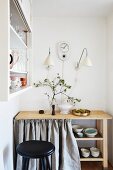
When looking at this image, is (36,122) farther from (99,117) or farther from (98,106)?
(98,106)

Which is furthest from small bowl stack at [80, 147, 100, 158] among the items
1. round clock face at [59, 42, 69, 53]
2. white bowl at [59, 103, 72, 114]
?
round clock face at [59, 42, 69, 53]

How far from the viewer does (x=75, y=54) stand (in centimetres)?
301

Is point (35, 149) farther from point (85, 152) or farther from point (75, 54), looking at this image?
point (75, 54)

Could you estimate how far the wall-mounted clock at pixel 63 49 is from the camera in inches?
118

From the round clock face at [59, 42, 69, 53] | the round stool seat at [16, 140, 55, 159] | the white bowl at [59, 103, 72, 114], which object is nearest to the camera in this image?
the round stool seat at [16, 140, 55, 159]

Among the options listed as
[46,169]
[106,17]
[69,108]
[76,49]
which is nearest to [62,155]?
[46,169]

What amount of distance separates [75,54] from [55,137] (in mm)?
1325

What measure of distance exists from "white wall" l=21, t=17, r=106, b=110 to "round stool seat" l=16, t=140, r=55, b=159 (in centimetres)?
101

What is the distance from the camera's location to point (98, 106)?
3047 millimetres

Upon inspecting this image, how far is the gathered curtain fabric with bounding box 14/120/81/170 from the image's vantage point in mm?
2480

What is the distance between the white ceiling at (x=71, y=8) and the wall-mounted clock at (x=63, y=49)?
1.43ft

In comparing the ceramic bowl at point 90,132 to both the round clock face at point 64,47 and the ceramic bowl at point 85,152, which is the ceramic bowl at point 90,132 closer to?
the ceramic bowl at point 85,152

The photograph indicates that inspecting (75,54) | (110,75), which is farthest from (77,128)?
(75,54)

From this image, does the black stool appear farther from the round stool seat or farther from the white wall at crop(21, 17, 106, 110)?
the white wall at crop(21, 17, 106, 110)
